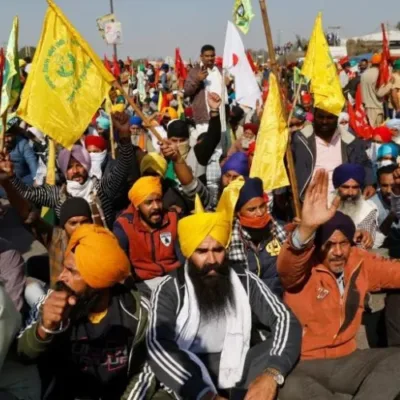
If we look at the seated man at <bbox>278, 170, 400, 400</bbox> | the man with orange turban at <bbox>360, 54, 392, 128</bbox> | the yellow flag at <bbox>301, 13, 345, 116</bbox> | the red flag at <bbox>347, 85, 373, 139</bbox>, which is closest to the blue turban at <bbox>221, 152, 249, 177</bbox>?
the yellow flag at <bbox>301, 13, 345, 116</bbox>

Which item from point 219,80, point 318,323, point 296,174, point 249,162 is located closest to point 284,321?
point 318,323

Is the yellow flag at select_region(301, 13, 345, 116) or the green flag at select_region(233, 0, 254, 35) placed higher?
the green flag at select_region(233, 0, 254, 35)

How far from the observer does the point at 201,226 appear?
3480 mm

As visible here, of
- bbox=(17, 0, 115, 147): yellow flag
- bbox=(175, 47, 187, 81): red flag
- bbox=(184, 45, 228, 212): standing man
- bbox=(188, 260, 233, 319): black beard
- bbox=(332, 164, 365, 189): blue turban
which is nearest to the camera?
bbox=(188, 260, 233, 319): black beard

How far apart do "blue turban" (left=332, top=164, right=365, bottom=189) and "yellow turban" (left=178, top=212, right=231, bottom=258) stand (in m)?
1.71

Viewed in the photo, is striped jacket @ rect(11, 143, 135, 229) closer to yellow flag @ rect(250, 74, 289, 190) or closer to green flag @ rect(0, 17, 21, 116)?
green flag @ rect(0, 17, 21, 116)

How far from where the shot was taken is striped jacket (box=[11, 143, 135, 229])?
5.18m

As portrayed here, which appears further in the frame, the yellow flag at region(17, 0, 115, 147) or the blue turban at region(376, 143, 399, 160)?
the blue turban at region(376, 143, 399, 160)

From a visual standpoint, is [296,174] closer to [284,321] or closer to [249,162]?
[249,162]

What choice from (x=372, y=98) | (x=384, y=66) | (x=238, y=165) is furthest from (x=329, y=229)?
(x=372, y=98)

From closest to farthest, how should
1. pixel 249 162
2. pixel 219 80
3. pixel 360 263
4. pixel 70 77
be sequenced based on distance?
pixel 360 263 < pixel 70 77 < pixel 249 162 < pixel 219 80

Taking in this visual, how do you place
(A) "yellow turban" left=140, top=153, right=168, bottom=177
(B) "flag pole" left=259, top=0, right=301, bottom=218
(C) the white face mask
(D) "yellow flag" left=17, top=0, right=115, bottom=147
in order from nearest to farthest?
(D) "yellow flag" left=17, top=0, right=115, bottom=147
(B) "flag pole" left=259, top=0, right=301, bottom=218
(A) "yellow turban" left=140, top=153, right=168, bottom=177
(C) the white face mask

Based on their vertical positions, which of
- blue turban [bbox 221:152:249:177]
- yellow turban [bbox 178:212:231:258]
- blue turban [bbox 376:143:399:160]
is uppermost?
yellow turban [bbox 178:212:231:258]

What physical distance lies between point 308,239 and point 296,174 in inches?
90.1
